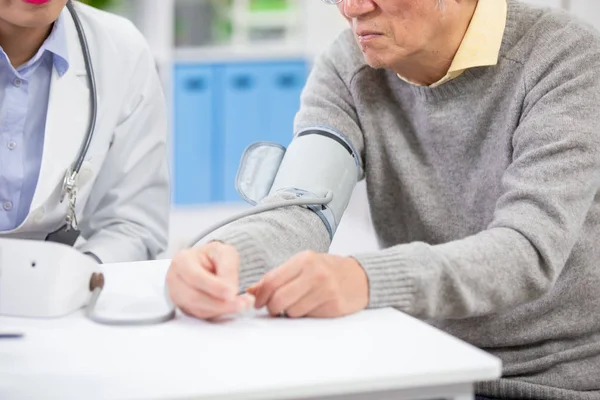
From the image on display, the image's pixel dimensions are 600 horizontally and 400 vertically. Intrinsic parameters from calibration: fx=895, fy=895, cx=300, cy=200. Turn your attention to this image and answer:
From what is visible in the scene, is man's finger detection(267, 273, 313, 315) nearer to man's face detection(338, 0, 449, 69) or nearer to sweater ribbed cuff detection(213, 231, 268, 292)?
sweater ribbed cuff detection(213, 231, 268, 292)

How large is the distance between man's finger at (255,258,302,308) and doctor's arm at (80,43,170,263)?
0.69 m

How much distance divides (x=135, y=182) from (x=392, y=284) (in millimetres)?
823

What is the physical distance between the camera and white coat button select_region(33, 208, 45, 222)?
148cm

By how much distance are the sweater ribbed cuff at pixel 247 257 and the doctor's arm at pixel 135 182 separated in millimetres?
574

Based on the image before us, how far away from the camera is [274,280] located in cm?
98

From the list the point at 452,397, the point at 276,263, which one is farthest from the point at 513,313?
the point at 452,397

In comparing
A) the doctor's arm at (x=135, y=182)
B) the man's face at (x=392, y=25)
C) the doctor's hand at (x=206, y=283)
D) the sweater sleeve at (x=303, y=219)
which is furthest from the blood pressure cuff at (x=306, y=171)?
the doctor's arm at (x=135, y=182)

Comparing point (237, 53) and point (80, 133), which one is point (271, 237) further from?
point (237, 53)

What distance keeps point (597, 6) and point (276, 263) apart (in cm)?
124

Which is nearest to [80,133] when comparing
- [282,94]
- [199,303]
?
[199,303]

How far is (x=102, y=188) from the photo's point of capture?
1.69 meters

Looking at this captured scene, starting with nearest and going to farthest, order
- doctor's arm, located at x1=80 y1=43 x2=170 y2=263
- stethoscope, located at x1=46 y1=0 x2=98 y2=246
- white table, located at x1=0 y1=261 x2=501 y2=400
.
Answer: white table, located at x1=0 y1=261 x2=501 y2=400
stethoscope, located at x1=46 y1=0 x2=98 y2=246
doctor's arm, located at x1=80 y1=43 x2=170 y2=263

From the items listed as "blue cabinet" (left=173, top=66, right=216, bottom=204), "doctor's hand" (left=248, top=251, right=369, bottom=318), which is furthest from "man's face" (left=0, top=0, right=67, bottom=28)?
"blue cabinet" (left=173, top=66, right=216, bottom=204)

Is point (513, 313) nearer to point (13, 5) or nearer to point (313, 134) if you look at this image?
point (313, 134)
